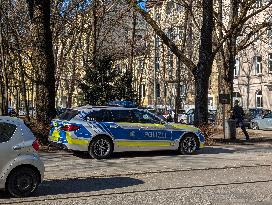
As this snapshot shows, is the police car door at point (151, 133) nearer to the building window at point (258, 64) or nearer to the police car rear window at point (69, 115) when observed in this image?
the police car rear window at point (69, 115)

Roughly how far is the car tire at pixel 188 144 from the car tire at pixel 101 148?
2.60 m

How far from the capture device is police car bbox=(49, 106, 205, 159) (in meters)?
14.4

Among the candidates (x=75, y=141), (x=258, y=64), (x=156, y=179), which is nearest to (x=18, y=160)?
(x=156, y=179)

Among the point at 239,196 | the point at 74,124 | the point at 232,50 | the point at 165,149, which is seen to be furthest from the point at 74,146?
the point at 232,50

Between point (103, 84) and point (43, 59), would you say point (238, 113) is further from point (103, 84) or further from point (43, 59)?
point (43, 59)

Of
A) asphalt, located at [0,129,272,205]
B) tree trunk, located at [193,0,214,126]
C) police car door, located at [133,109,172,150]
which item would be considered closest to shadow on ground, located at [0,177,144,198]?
asphalt, located at [0,129,272,205]

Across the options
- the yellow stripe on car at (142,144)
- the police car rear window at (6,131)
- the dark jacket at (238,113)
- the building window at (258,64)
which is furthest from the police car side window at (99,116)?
the building window at (258,64)

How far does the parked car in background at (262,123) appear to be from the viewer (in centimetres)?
3412

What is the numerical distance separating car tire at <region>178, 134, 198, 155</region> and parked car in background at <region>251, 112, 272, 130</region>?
18.9m

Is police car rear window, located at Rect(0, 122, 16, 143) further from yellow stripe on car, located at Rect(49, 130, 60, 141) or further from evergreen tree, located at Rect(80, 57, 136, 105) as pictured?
evergreen tree, located at Rect(80, 57, 136, 105)

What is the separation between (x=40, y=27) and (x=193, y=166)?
8232 millimetres

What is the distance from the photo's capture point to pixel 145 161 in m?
14.4

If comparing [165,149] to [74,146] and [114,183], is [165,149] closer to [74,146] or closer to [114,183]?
[74,146]

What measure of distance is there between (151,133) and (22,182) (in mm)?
6953
